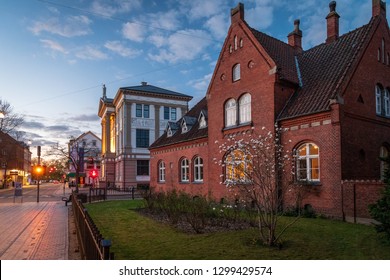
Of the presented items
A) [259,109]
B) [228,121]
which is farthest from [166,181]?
[259,109]

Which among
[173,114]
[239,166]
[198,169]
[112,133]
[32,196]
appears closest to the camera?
[239,166]

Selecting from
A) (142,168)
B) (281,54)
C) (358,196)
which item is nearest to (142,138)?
(142,168)

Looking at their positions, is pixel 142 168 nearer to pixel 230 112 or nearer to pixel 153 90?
pixel 153 90

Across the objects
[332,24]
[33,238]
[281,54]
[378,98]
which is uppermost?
[332,24]

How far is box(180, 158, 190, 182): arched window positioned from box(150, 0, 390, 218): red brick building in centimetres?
155

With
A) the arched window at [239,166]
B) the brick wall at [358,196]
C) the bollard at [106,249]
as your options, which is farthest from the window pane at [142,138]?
the bollard at [106,249]

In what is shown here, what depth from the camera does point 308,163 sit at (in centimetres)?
1606

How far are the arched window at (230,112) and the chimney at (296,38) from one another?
655cm

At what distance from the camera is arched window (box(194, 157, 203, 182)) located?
80.8 feet

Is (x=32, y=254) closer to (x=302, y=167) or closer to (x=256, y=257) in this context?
(x=256, y=257)

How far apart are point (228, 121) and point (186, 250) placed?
536 inches

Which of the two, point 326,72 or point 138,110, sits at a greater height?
point 138,110

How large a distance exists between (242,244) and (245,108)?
39.5 ft

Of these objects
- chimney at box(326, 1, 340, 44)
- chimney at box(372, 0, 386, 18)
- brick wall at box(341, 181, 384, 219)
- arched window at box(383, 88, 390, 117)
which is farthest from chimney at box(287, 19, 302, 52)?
brick wall at box(341, 181, 384, 219)
